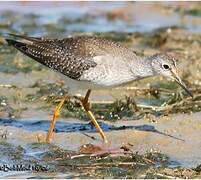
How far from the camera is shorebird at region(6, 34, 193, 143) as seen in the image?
8.56 metres

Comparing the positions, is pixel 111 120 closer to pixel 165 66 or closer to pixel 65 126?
pixel 65 126

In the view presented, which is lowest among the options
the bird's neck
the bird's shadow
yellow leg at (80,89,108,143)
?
the bird's shadow

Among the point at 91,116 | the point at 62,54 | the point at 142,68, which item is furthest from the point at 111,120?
the point at 62,54

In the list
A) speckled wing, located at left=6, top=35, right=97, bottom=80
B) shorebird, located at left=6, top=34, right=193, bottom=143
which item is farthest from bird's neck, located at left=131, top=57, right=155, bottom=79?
speckled wing, located at left=6, top=35, right=97, bottom=80

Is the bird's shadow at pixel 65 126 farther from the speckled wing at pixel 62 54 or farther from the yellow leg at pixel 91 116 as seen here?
the speckled wing at pixel 62 54

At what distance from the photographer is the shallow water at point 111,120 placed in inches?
301

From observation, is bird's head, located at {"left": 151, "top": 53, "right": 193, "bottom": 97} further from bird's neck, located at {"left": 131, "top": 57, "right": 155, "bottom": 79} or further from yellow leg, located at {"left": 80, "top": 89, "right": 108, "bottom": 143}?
yellow leg, located at {"left": 80, "top": 89, "right": 108, "bottom": 143}

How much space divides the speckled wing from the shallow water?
0.81 metres

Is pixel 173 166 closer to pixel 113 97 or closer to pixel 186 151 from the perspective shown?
pixel 186 151

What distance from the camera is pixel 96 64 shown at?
861 cm

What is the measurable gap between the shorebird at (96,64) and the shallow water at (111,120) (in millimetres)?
359

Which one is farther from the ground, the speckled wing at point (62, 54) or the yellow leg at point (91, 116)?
the speckled wing at point (62, 54)

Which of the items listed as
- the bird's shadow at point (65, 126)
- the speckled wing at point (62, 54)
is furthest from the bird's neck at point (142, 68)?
the bird's shadow at point (65, 126)

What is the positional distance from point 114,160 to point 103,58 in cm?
147
